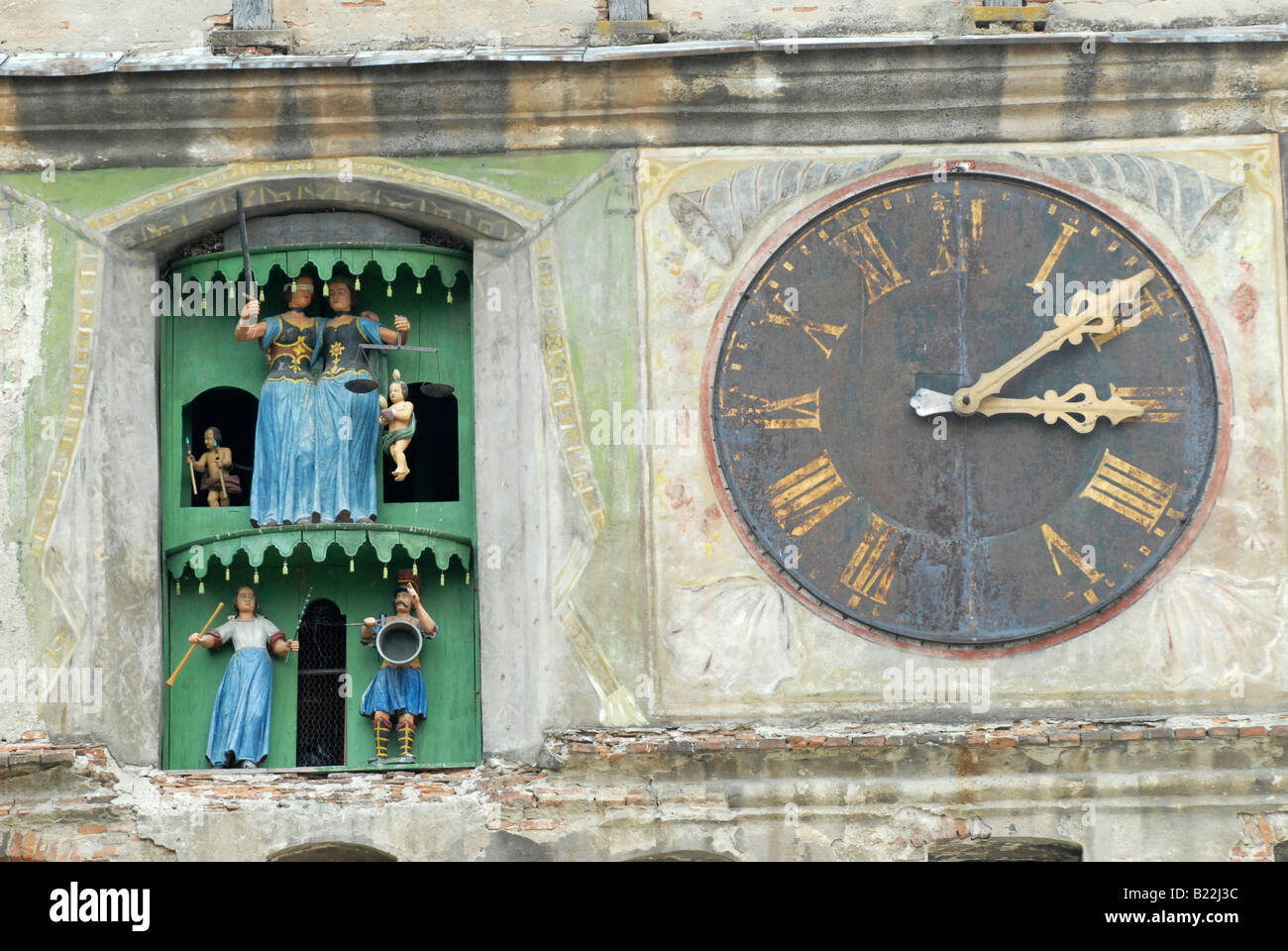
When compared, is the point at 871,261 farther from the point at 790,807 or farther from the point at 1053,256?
the point at 790,807

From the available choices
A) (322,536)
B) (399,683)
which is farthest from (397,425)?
(399,683)

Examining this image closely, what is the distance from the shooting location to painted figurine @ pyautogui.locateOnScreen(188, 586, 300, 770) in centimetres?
1407

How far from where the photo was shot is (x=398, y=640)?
557 inches

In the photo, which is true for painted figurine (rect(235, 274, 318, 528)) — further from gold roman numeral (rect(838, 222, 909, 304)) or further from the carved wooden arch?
gold roman numeral (rect(838, 222, 909, 304))

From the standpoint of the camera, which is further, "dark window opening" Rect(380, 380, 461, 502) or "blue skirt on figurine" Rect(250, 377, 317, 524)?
"dark window opening" Rect(380, 380, 461, 502)

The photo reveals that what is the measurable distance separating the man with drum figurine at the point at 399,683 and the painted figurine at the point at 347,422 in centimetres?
44

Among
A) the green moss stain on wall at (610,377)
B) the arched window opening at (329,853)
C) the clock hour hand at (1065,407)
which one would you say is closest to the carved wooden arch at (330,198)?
the green moss stain on wall at (610,377)

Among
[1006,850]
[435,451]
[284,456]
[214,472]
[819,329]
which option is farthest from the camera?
[435,451]

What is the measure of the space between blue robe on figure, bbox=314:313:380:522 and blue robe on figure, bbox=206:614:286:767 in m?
0.60

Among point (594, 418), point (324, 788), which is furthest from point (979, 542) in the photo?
Result: point (324, 788)

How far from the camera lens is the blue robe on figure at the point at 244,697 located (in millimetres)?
14062

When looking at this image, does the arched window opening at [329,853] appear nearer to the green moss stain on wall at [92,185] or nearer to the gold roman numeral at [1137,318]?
the green moss stain on wall at [92,185]

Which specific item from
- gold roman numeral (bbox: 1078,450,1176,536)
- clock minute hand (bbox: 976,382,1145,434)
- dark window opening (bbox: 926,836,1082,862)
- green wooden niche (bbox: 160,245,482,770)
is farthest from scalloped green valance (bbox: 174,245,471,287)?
dark window opening (bbox: 926,836,1082,862)

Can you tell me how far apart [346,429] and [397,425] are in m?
0.23
